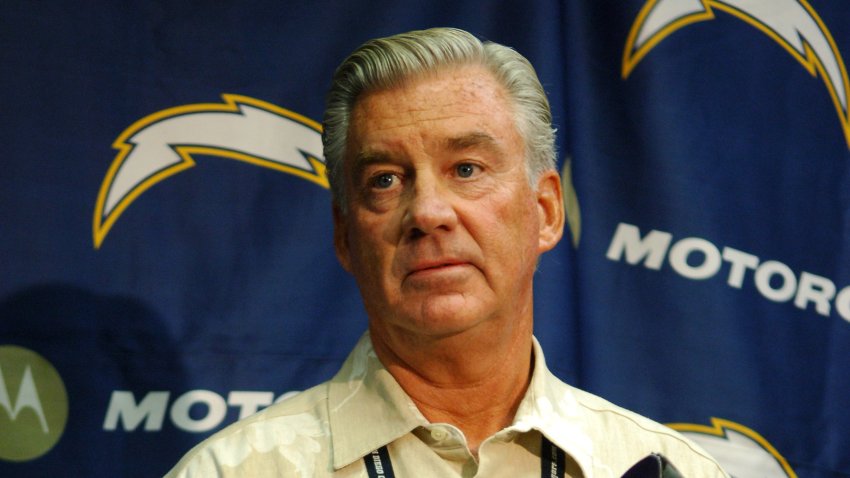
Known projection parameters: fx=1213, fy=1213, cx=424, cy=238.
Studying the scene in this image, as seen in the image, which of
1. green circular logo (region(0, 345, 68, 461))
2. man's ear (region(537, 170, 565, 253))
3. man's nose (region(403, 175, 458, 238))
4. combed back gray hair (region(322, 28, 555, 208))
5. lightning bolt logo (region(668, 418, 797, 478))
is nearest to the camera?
man's nose (region(403, 175, 458, 238))

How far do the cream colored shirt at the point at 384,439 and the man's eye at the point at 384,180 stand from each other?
0.90 feet

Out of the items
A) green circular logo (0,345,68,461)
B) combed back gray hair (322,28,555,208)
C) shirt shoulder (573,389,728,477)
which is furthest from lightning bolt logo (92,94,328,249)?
shirt shoulder (573,389,728,477)

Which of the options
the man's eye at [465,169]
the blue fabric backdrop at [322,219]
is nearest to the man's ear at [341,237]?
the man's eye at [465,169]

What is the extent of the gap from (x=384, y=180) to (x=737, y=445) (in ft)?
4.50

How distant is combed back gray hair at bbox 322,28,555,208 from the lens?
203 cm

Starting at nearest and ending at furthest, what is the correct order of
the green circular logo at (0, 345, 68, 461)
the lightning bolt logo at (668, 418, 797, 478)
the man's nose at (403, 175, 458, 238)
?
the man's nose at (403, 175, 458, 238), the green circular logo at (0, 345, 68, 461), the lightning bolt logo at (668, 418, 797, 478)

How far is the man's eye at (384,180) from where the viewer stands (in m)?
1.99

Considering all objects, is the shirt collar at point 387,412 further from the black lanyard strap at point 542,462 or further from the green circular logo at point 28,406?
the green circular logo at point 28,406

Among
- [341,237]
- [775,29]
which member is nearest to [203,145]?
[341,237]

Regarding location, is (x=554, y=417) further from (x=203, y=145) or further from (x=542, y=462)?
(x=203, y=145)

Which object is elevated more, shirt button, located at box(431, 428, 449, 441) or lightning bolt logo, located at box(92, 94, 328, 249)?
lightning bolt logo, located at box(92, 94, 328, 249)

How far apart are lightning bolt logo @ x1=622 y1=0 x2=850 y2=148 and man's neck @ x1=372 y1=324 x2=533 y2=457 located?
3.89ft

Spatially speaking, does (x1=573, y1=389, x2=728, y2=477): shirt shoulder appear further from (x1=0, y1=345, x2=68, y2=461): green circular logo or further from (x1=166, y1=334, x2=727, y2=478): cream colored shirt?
(x1=0, y1=345, x2=68, y2=461): green circular logo

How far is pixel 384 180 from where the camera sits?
78.7 inches
